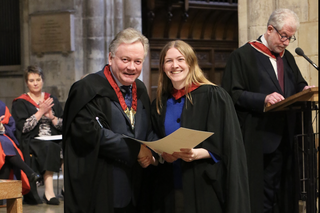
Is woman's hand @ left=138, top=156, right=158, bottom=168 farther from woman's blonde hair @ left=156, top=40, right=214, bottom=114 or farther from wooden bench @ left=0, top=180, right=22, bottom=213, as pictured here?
wooden bench @ left=0, top=180, right=22, bottom=213

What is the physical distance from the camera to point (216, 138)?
106 inches

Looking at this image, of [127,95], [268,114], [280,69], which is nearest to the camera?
[127,95]

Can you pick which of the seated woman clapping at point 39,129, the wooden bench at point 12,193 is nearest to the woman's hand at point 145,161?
the wooden bench at point 12,193

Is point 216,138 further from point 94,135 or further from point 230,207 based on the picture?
point 94,135

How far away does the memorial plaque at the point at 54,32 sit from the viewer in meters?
8.01

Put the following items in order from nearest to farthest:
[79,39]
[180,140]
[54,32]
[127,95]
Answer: [180,140] < [127,95] < [54,32] < [79,39]

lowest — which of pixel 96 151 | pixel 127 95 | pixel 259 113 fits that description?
pixel 96 151

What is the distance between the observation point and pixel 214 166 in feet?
8.83

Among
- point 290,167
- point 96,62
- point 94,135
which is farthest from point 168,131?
point 96,62

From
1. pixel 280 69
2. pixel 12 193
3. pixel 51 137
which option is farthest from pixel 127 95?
pixel 51 137

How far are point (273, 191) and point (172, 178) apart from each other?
1.36m

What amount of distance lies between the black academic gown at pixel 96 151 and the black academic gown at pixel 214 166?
29cm

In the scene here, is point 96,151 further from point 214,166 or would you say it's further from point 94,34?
point 94,34

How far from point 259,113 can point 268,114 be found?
0.08m
